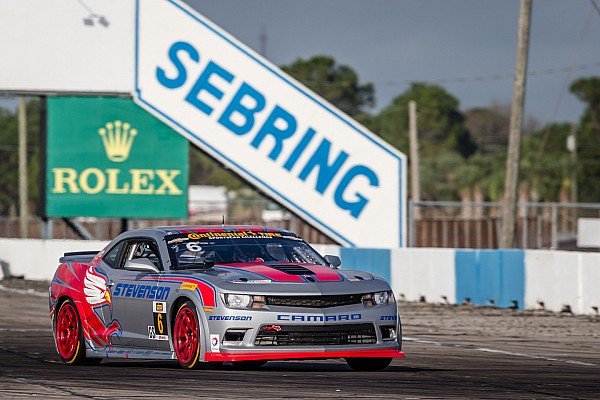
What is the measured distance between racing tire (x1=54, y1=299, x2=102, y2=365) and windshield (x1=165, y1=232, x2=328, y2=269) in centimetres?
140

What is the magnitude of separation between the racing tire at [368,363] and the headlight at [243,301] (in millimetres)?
1185

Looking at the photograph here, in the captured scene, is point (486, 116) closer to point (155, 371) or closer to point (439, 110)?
point (439, 110)

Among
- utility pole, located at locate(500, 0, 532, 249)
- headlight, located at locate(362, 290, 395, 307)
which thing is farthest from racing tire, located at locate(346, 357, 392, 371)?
utility pole, located at locate(500, 0, 532, 249)

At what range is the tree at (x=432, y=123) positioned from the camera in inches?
4483

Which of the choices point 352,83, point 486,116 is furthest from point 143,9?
point 486,116

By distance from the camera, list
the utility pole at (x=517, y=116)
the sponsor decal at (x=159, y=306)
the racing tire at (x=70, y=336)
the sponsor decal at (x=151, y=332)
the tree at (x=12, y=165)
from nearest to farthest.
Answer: the sponsor decal at (x=159, y=306), the sponsor decal at (x=151, y=332), the racing tire at (x=70, y=336), the utility pole at (x=517, y=116), the tree at (x=12, y=165)

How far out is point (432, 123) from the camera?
385 ft

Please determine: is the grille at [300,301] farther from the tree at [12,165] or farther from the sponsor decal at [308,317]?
the tree at [12,165]

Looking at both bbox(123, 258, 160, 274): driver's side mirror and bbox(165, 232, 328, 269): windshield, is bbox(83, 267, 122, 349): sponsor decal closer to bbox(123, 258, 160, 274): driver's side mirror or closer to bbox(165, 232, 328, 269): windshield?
bbox(123, 258, 160, 274): driver's side mirror

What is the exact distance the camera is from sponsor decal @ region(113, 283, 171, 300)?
12555 millimetres

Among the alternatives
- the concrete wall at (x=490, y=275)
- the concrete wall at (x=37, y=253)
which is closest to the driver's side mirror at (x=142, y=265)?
the concrete wall at (x=490, y=275)

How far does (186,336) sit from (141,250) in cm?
162

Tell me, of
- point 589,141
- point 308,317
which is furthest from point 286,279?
point 589,141

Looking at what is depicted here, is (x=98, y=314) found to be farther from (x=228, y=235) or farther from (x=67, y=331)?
(x=228, y=235)
